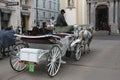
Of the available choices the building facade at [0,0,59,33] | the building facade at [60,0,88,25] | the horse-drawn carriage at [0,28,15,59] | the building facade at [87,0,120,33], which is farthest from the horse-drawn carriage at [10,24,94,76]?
the building facade at [60,0,88,25]

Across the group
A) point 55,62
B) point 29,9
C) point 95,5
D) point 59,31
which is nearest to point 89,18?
point 95,5

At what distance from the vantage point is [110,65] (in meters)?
9.60

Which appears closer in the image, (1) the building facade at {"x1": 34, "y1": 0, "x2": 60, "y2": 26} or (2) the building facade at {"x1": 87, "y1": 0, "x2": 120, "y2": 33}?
(2) the building facade at {"x1": 87, "y1": 0, "x2": 120, "y2": 33}

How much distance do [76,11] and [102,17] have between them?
4.65m

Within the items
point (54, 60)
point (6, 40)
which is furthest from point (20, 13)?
point (54, 60)

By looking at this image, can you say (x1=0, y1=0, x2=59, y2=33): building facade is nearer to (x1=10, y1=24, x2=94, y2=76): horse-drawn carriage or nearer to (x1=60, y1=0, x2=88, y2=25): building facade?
(x1=60, y1=0, x2=88, y2=25): building facade

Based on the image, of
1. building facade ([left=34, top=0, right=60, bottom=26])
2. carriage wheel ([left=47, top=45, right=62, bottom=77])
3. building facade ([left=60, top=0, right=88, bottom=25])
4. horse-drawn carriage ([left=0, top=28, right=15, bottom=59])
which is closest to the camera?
carriage wheel ([left=47, top=45, right=62, bottom=77])

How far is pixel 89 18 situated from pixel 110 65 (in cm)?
3297

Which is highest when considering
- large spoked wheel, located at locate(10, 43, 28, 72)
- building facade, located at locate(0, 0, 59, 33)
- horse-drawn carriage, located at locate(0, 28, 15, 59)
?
building facade, located at locate(0, 0, 59, 33)

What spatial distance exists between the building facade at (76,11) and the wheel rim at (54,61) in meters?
34.3

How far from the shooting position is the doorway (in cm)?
4262

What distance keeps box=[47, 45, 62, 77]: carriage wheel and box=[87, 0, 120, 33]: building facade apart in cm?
3324

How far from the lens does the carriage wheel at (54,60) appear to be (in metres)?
7.67

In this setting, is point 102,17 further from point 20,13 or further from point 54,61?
point 54,61
